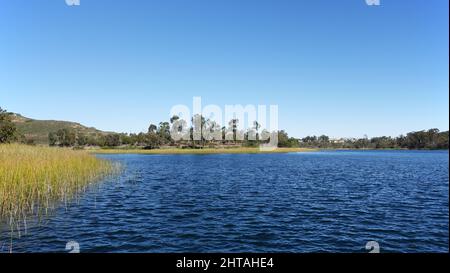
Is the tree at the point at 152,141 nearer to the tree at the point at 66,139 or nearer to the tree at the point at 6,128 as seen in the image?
the tree at the point at 66,139

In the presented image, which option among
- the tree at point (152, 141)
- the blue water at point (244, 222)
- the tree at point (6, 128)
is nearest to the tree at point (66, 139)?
the tree at point (152, 141)

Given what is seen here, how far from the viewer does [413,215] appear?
23.1 m

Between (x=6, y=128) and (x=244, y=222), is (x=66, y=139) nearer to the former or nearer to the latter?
(x=6, y=128)

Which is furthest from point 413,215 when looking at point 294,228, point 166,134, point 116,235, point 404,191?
point 166,134

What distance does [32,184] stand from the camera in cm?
2392

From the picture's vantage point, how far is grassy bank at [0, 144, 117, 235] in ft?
64.8

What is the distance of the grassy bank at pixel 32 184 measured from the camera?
64.8ft

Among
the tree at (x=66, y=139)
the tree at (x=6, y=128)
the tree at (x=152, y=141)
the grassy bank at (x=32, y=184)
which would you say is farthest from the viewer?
the tree at (x=152, y=141)

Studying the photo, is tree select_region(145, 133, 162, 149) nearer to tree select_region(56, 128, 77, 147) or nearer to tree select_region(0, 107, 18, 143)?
tree select_region(56, 128, 77, 147)

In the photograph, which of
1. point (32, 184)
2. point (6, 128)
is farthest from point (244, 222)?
point (6, 128)

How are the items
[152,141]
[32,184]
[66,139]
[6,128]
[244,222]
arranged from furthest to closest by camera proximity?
[152,141]
[66,139]
[6,128]
[32,184]
[244,222]
